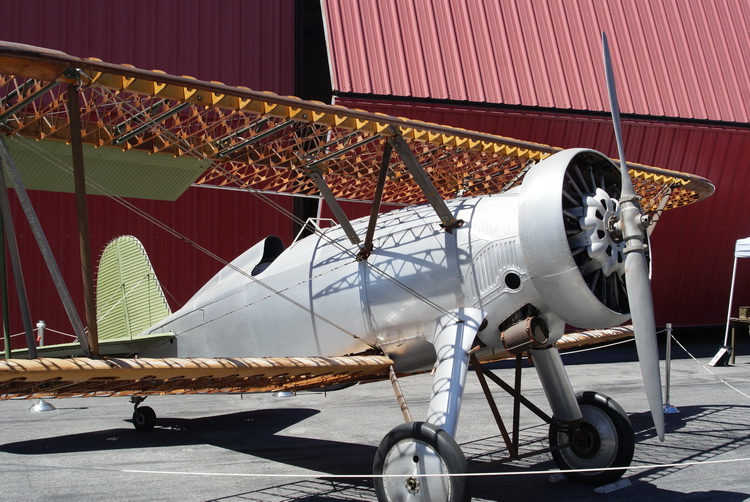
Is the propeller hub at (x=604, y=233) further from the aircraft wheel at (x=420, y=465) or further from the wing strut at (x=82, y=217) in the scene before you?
the wing strut at (x=82, y=217)

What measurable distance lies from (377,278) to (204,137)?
2.09m

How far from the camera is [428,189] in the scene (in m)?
6.21

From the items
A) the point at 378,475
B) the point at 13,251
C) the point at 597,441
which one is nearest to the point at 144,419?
the point at 13,251

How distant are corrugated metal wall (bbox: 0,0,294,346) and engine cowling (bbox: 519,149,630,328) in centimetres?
1001

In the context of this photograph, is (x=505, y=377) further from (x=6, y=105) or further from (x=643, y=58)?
(x=6, y=105)

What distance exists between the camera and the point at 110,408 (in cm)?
1100

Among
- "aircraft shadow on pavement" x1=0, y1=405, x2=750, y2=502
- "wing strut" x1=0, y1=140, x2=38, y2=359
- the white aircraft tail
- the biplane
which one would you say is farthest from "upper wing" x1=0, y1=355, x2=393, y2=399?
the white aircraft tail

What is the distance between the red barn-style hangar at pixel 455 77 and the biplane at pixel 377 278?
6929 mm

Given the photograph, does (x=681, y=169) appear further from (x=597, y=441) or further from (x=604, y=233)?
(x=604, y=233)

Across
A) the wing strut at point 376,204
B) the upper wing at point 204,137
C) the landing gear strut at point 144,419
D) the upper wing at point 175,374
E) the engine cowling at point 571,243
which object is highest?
the upper wing at point 204,137

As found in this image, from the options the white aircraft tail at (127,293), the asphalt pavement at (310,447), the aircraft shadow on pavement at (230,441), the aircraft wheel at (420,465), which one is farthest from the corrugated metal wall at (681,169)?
the aircraft wheel at (420,465)

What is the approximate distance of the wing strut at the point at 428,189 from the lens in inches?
245

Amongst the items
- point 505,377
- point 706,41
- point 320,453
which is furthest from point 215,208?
point 706,41

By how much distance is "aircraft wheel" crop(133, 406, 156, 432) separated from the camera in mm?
9062
